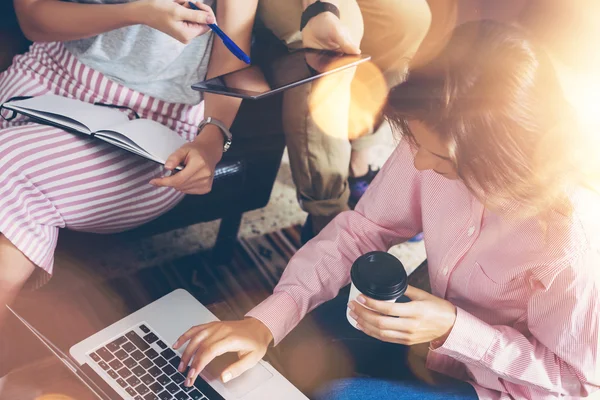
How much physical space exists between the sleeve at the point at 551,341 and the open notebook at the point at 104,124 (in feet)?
2.04

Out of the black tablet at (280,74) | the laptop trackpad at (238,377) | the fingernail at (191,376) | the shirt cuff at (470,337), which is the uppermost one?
the black tablet at (280,74)

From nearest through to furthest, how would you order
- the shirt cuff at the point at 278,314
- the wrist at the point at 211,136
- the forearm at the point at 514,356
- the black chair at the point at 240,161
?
the forearm at the point at 514,356, the shirt cuff at the point at 278,314, the wrist at the point at 211,136, the black chair at the point at 240,161

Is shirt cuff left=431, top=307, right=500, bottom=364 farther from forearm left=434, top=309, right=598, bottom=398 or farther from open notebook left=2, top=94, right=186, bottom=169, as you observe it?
open notebook left=2, top=94, right=186, bottom=169

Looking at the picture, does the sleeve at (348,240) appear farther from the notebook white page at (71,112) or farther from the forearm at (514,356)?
the notebook white page at (71,112)

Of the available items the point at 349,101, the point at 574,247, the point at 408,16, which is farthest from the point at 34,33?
the point at 574,247

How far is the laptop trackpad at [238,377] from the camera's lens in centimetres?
87

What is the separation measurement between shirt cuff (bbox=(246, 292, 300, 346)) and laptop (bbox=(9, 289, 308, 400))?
0.07 metres

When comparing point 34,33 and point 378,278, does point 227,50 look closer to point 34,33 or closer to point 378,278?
point 34,33

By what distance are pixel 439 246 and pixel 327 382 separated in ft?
1.01

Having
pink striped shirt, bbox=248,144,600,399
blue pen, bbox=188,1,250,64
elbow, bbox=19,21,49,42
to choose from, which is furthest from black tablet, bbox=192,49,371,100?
elbow, bbox=19,21,49,42

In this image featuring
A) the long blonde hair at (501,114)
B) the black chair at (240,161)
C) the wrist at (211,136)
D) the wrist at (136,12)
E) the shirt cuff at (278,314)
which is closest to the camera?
the long blonde hair at (501,114)

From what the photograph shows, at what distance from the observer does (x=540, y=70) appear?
753 millimetres

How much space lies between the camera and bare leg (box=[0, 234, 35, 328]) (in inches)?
38.3

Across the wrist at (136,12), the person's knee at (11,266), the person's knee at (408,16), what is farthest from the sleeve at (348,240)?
the person's knee at (408,16)
